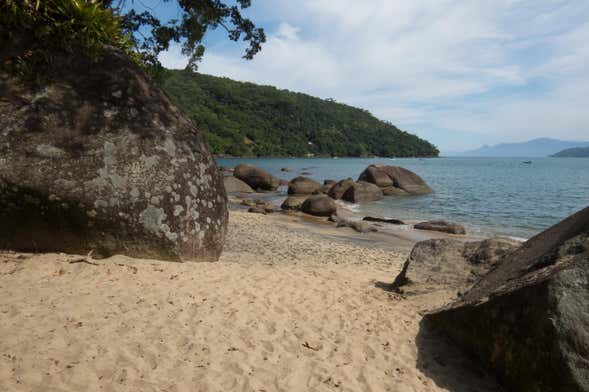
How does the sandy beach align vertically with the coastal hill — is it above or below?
below

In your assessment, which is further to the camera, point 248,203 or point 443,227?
point 248,203

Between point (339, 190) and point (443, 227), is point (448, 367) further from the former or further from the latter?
point (339, 190)

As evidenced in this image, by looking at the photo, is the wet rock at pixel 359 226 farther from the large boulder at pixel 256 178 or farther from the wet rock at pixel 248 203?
the large boulder at pixel 256 178

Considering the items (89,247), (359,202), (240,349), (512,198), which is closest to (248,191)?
(359,202)

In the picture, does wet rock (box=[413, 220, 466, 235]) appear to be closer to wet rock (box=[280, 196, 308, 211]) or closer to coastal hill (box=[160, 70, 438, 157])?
wet rock (box=[280, 196, 308, 211])

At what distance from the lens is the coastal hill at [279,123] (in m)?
114

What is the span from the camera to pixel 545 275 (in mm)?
4070

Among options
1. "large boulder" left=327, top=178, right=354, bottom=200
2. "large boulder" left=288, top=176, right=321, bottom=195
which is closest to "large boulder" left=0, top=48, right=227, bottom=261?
"large boulder" left=327, top=178, right=354, bottom=200

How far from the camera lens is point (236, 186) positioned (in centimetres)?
3344

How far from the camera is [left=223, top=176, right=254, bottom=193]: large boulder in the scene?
33.0 m

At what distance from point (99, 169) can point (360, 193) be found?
2462 cm

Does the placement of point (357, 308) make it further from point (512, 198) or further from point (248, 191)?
point (512, 198)

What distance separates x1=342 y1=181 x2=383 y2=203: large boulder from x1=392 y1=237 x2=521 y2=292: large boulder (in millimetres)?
21812

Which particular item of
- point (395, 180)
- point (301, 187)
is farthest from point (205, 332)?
point (395, 180)
